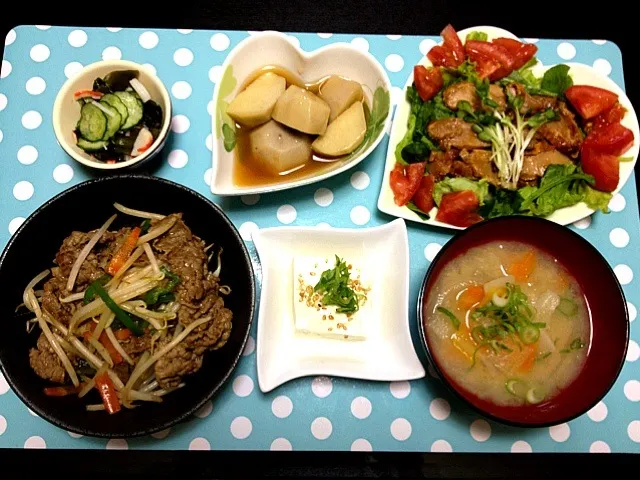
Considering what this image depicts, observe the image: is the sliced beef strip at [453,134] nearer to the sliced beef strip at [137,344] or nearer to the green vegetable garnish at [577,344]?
the green vegetable garnish at [577,344]

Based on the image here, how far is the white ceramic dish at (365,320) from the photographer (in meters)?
1.89

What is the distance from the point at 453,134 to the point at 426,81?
9.0 inches

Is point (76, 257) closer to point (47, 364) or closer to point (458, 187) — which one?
point (47, 364)

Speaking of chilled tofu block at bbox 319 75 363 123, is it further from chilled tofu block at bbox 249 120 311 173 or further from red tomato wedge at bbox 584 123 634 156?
red tomato wedge at bbox 584 123 634 156

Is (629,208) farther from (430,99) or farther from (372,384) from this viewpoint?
(372,384)

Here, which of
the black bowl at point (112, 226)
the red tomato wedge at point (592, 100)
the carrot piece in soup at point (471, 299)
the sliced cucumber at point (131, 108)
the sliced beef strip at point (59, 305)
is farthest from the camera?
the red tomato wedge at point (592, 100)

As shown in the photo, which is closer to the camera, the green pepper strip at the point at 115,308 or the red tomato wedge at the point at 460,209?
the green pepper strip at the point at 115,308

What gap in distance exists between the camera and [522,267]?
1.97 meters

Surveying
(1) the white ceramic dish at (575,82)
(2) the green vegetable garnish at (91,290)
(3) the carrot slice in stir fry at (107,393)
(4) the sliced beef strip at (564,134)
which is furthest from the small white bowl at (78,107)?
(4) the sliced beef strip at (564,134)

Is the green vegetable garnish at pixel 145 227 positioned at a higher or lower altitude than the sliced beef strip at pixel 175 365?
higher

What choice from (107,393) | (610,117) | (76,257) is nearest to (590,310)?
(610,117)

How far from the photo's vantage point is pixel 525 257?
198 cm

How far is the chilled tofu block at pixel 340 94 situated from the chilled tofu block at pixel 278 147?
0.15m

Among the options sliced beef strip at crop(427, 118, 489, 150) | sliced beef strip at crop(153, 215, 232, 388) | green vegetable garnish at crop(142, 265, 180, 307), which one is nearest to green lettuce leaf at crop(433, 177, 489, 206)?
sliced beef strip at crop(427, 118, 489, 150)
